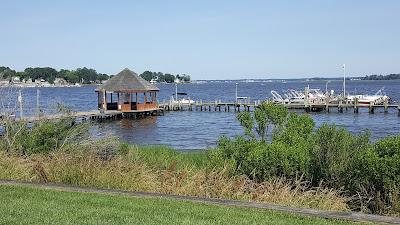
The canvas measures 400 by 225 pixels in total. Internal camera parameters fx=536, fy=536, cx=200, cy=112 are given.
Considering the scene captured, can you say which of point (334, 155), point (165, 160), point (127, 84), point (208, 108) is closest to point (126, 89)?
point (127, 84)

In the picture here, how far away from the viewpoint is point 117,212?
819 cm

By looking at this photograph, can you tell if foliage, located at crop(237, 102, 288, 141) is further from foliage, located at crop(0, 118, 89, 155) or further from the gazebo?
the gazebo

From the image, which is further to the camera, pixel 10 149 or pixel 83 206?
pixel 10 149

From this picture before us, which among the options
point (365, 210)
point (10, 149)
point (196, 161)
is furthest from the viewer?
point (196, 161)

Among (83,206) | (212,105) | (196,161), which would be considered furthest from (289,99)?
(83,206)

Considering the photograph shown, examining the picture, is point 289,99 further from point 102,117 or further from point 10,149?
point 10,149

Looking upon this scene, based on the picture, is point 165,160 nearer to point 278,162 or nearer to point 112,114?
point 278,162

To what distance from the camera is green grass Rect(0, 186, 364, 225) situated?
7.64 meters

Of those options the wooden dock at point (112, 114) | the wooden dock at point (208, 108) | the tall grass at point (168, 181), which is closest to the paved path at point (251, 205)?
the tall grass at point (168, 181)

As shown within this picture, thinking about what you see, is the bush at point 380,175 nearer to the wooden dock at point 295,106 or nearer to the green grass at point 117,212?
the green grass at point 117,212

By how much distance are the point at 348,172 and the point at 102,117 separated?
4801 cm

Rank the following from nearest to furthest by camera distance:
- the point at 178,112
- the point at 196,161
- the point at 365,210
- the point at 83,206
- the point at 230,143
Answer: the point at 83,206 → the point at 365,210 → the point at 230,143 → the point at 196,161 → the point at 178,112

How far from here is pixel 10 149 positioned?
54.0 feet

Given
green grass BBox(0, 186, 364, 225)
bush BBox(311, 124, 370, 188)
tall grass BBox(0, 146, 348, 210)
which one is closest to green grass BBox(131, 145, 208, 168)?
tall grass BBox(0, 146, 348, 210)
